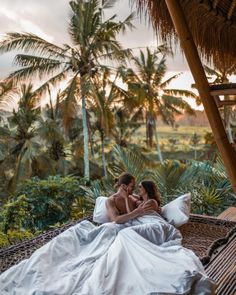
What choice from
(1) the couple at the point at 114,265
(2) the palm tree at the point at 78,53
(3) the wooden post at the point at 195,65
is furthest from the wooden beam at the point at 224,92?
(2) the palm tree at the point at 78,53

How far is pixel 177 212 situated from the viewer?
10.4 ft

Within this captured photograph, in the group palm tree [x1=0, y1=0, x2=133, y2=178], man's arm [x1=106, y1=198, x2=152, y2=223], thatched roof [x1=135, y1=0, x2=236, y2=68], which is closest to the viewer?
thatched roof [x1=135, y1=0, x2=236, y2=68]

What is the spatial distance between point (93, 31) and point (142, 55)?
4438 millimetres

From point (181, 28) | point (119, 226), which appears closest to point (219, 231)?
point (119, 226)

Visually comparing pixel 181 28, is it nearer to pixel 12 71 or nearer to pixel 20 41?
pixel 20 41

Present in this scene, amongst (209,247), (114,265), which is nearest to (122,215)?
(209,247)

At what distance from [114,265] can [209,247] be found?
103 cm

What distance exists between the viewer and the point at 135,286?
5.71ft

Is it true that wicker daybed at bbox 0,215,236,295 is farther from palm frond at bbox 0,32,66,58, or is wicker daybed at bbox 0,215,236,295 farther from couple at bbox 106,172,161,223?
palm frond at bbox 0,32,66,58

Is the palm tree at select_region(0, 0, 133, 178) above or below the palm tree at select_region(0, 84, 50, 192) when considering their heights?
above

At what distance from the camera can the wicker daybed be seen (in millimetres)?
2107

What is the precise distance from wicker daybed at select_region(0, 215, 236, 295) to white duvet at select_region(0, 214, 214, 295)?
22cm

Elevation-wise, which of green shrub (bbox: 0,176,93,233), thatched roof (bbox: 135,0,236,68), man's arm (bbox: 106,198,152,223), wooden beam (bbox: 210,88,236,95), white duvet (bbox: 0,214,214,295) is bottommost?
green shrub (bbox: 0,176,93,233)

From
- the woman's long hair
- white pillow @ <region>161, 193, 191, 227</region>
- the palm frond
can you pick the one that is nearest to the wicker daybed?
white pillow @ <region>161, 193, 191, 227</region>
